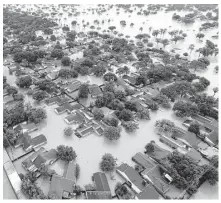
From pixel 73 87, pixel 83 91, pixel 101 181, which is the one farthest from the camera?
pixel 73 87

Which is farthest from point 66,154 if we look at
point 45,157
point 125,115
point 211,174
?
point 211,174

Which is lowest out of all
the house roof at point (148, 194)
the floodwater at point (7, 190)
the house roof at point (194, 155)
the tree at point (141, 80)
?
the floodwater at point (7, 190)

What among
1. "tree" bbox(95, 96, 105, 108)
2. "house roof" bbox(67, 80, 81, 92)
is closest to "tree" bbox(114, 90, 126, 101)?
"tree" bbox(95, 96, 105, 108)

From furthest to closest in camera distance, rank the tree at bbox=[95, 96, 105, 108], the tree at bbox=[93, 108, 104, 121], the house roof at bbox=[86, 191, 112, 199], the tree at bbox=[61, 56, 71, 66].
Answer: the tree at bbox=[61, 56, 71, 66] → the tree at bbox=[95, 96, 105, 108] → the tree at bbox=[93, 108, 104, 121] → the house roof at bbox=[86, 191, 112, 199]

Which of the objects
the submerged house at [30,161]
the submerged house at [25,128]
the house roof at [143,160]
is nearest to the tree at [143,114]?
the house roof at [143,160]

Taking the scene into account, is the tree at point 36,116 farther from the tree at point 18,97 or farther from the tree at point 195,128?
the tree at point 195,128

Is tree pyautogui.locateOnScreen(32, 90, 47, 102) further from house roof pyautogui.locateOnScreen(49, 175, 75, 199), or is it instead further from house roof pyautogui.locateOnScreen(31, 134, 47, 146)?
house roof pyautogui.locateOnScreen(49, 175, 75, 199)

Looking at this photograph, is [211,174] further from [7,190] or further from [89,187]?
[7,190]

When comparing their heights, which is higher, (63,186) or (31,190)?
(31,190)
